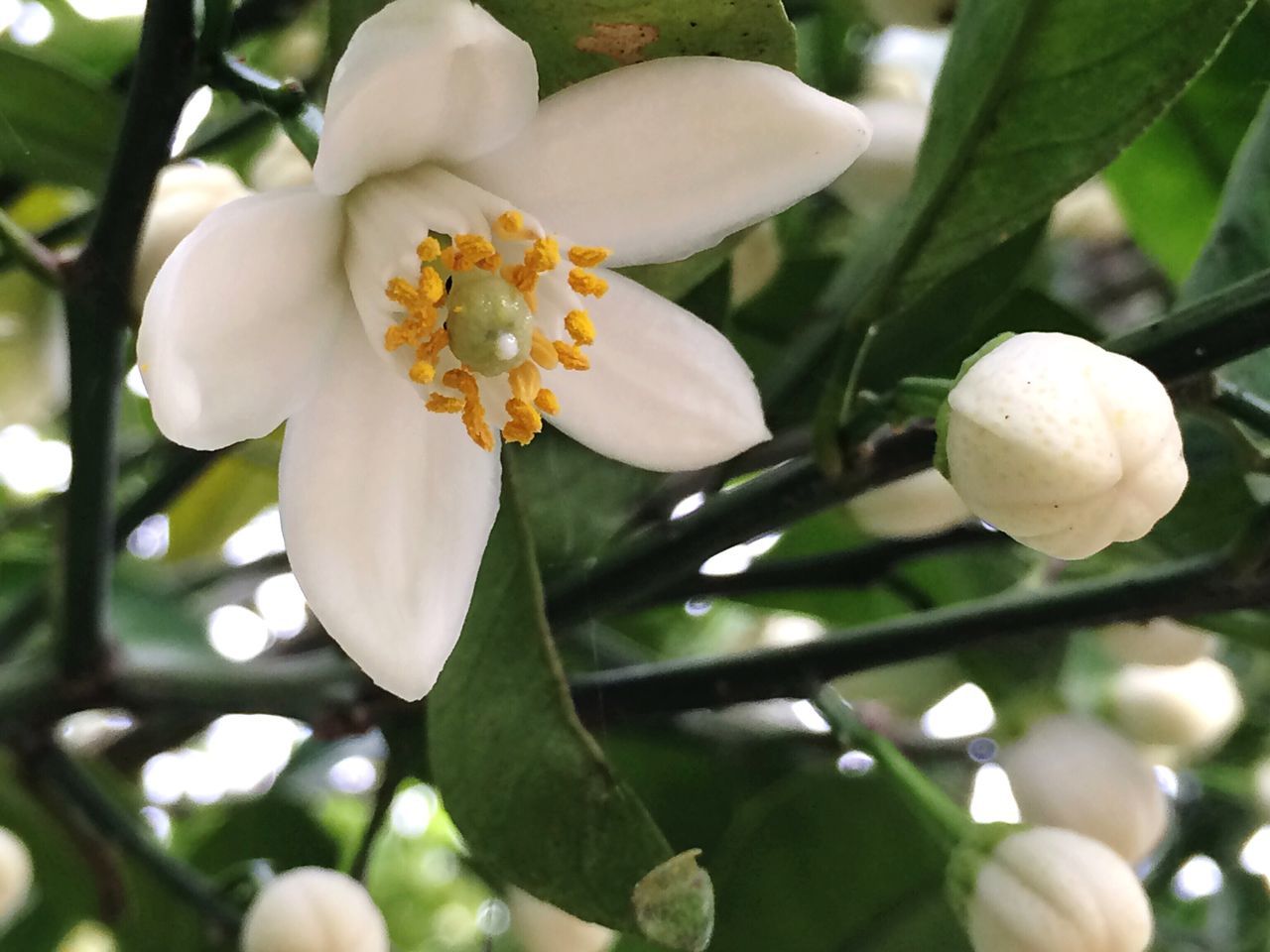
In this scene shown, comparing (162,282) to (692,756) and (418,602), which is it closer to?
(418,602)

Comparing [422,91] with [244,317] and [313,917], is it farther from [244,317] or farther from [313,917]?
[313,917]

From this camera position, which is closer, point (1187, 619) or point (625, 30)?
point (625, 30)

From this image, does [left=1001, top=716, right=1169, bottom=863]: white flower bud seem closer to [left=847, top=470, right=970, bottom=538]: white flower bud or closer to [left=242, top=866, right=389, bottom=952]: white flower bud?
[left=847, top=470, right=970, bottom=538]: white flower bud

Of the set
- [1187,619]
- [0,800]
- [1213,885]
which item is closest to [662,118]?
[1187,619]

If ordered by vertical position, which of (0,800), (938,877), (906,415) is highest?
(906,415)

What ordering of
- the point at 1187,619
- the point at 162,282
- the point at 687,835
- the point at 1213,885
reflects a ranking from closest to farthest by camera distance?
the point at 162,282 < the point at 1187,619 < the point at 687,835 < the point at 1213,885

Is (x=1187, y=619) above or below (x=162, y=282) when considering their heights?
below
